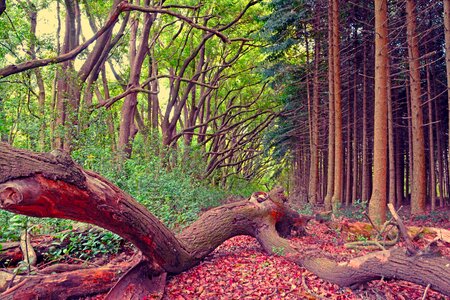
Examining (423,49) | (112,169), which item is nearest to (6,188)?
(112,169)

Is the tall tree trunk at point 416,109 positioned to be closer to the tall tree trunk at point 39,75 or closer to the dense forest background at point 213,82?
the dense forest background at point 213,82

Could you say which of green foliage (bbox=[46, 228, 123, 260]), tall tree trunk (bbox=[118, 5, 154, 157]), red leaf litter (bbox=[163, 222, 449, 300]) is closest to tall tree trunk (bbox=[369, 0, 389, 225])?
red leaf litter (bbox=[163, 222, 449, 300])

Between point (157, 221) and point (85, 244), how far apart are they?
5.84ft

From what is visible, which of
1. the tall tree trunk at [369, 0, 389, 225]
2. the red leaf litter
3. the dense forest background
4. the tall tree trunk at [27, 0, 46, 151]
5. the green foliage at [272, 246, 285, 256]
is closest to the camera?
the red leaf litter

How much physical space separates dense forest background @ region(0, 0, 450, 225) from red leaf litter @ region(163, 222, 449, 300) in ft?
6.35

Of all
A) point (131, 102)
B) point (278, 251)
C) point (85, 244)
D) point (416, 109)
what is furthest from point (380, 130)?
point (131, 102)

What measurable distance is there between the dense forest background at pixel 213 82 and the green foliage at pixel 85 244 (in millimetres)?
1419

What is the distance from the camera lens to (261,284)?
4340mm

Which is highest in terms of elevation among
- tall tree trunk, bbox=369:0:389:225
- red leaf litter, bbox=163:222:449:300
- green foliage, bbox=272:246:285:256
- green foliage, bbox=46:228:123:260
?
tall tree trunk, bbox=369:0:389:225

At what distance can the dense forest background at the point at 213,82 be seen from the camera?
844cm

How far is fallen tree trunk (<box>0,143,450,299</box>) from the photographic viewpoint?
234 centimetres

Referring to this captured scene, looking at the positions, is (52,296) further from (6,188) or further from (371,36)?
(371,36)

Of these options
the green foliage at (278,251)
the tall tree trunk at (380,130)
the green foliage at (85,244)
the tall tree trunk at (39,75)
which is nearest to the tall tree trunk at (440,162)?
the tall tree trunk at (380,130)

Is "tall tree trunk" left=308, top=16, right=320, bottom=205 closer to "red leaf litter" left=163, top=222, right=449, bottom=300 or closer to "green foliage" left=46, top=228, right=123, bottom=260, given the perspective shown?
"red leaf litter" left=163, top=222, right=449, bottom=300
